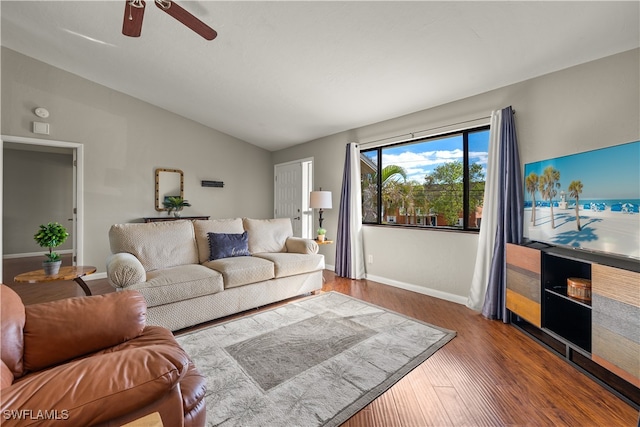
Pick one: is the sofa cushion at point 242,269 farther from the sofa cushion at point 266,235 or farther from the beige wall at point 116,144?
the beige wall at point 116,144

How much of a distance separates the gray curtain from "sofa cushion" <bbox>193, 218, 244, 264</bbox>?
288 centimetres

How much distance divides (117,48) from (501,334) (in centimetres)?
507

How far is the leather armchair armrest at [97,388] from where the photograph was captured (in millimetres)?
692

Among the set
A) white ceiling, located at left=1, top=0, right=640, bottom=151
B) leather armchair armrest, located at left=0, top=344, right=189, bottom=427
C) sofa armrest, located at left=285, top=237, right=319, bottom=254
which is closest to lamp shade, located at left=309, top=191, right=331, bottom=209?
sofa armrest, located at left=285, top=237, right=319, bottom=254

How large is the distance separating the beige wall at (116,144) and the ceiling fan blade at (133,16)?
119 inches

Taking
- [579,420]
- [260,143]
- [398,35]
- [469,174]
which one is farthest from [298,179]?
[579,420]

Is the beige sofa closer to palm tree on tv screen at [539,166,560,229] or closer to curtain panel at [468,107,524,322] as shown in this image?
curtain panel at [468,107,524,322]

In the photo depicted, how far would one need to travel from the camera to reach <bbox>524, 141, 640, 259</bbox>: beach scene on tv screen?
1.82m

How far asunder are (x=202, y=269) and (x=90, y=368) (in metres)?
2.06

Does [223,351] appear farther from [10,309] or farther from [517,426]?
[517,426]

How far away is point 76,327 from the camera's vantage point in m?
1.24

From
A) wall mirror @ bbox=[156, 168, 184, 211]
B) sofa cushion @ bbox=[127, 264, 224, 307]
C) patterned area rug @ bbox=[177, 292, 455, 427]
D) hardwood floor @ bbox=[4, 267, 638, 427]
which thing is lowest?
hardwood floor @ bbox=[4, 267, 638, 427]

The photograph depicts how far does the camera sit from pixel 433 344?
7.51 feet

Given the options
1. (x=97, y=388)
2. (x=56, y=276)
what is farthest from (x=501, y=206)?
(x=56, y=276)
